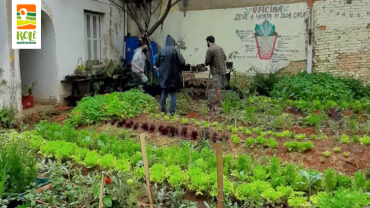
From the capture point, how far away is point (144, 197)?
3.93 meters

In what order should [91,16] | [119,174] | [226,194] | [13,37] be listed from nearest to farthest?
[226,194] → [119,174] → [13,37] → [91,16]

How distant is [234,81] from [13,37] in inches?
231

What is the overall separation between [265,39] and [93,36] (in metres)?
5.45

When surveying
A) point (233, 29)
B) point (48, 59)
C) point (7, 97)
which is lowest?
point (7, 97)

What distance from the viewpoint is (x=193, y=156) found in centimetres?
462

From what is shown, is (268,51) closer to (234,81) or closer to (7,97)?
(234,81)

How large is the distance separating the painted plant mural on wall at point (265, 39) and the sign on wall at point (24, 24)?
21.8 ft

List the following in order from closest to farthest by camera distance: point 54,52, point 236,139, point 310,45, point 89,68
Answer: point 236,139 < point 54,52 < point 89,68 < point 310,45

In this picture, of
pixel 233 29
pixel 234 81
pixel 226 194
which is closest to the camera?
pixel 226 194

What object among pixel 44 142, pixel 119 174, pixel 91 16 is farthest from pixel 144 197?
pixel 91 16

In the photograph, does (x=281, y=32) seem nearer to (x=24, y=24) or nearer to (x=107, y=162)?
(x=24, y=24)

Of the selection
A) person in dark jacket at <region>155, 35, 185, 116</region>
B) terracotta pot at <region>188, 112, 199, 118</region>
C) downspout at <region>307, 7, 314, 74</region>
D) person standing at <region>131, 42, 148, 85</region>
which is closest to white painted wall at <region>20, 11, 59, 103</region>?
person standing at <region>131, 42, 148, 85</region>

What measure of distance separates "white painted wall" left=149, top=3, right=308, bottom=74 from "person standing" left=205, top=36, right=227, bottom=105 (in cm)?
299

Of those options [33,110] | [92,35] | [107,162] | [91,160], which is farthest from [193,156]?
[92,35]
